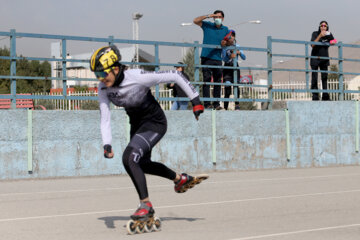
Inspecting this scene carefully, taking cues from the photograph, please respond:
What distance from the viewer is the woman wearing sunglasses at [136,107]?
695 cm

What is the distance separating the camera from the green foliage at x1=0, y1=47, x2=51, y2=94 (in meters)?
50.0

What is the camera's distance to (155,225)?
6.99 metres

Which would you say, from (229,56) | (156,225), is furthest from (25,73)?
(156,225)

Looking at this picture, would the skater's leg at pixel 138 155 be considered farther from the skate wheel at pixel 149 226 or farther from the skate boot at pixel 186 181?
the skate boot at pixel 186 181

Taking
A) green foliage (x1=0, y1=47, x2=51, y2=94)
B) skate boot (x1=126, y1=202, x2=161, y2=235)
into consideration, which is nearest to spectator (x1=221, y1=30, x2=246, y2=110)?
skate boot (x1=126, y1=202, x2=161, y2=235)

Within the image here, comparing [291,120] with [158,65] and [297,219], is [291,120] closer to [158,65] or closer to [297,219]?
[158,65]

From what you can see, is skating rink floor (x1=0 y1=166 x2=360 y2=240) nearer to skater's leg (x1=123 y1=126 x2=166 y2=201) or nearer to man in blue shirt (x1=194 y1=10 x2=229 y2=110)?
skater's leg (x1=123 y1=126 x2=166 y2=201)

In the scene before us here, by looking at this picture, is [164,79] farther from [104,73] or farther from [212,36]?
[212,36]

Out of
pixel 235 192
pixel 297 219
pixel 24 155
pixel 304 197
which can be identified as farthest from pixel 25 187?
pixel 297 219

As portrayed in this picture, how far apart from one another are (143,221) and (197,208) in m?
2.10

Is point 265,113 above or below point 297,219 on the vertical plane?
above

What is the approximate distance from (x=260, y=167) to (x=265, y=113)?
4.30 feet

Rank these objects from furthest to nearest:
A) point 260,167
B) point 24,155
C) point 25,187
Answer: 1. point 260,167
2. point 24,155
3. point 25,187

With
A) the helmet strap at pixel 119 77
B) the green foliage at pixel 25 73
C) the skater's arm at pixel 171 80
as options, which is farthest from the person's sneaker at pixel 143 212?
the green foliage at pixel 25 73
